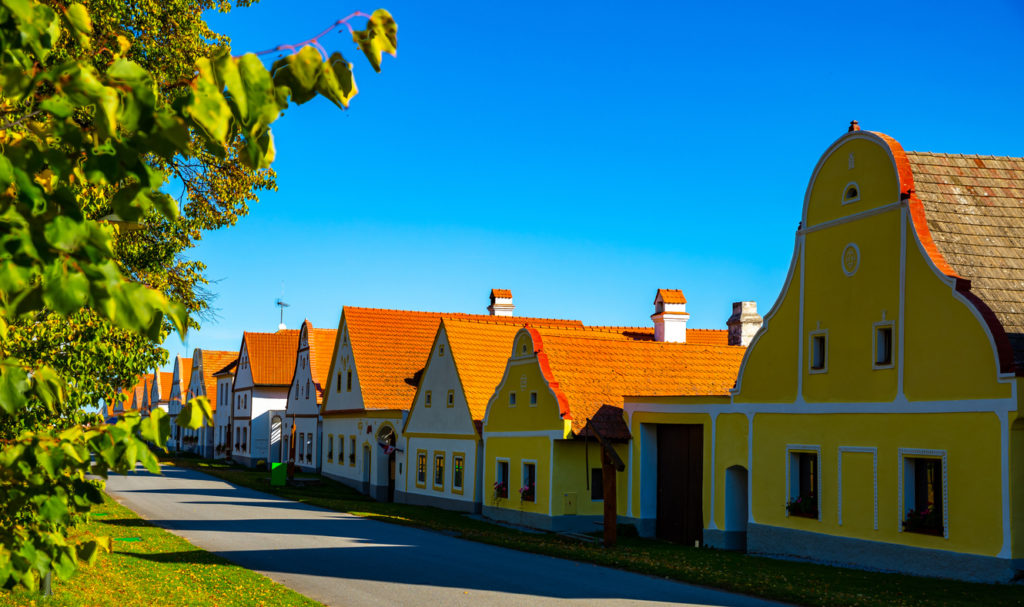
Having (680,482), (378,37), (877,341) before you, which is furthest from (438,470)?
(378,37)

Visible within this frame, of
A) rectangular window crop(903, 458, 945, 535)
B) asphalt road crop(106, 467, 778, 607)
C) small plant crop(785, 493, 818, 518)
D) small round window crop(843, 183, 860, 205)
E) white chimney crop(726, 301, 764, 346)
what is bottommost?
asphalt road crop(106, 467, 778, 607)

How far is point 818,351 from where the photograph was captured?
22.3 m

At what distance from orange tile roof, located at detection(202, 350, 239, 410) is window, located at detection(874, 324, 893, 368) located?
224 feet

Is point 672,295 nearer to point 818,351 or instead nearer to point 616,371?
point 616,371

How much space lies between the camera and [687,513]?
87.4 feet

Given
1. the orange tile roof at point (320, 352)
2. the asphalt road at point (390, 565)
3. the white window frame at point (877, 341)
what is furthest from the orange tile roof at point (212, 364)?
the white window frame at point (877, 341)

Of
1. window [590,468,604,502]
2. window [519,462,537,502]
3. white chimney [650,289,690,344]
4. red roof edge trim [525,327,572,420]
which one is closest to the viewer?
red roof edge trim [525,327,572,420]

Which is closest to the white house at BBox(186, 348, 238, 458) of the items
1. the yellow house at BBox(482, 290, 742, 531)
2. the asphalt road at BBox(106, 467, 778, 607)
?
the asphalt road at BBox(106, 467, 778, 607)

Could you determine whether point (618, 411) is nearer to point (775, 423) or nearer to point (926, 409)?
point (775, 423)

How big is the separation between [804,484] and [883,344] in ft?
13.6

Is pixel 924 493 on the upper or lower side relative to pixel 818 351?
lower

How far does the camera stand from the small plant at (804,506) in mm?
21727

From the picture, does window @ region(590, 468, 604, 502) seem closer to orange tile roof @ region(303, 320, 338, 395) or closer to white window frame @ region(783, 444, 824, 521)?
white window frame @ region(783, 444, 824, 521)

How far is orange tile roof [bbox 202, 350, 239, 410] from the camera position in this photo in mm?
81375
